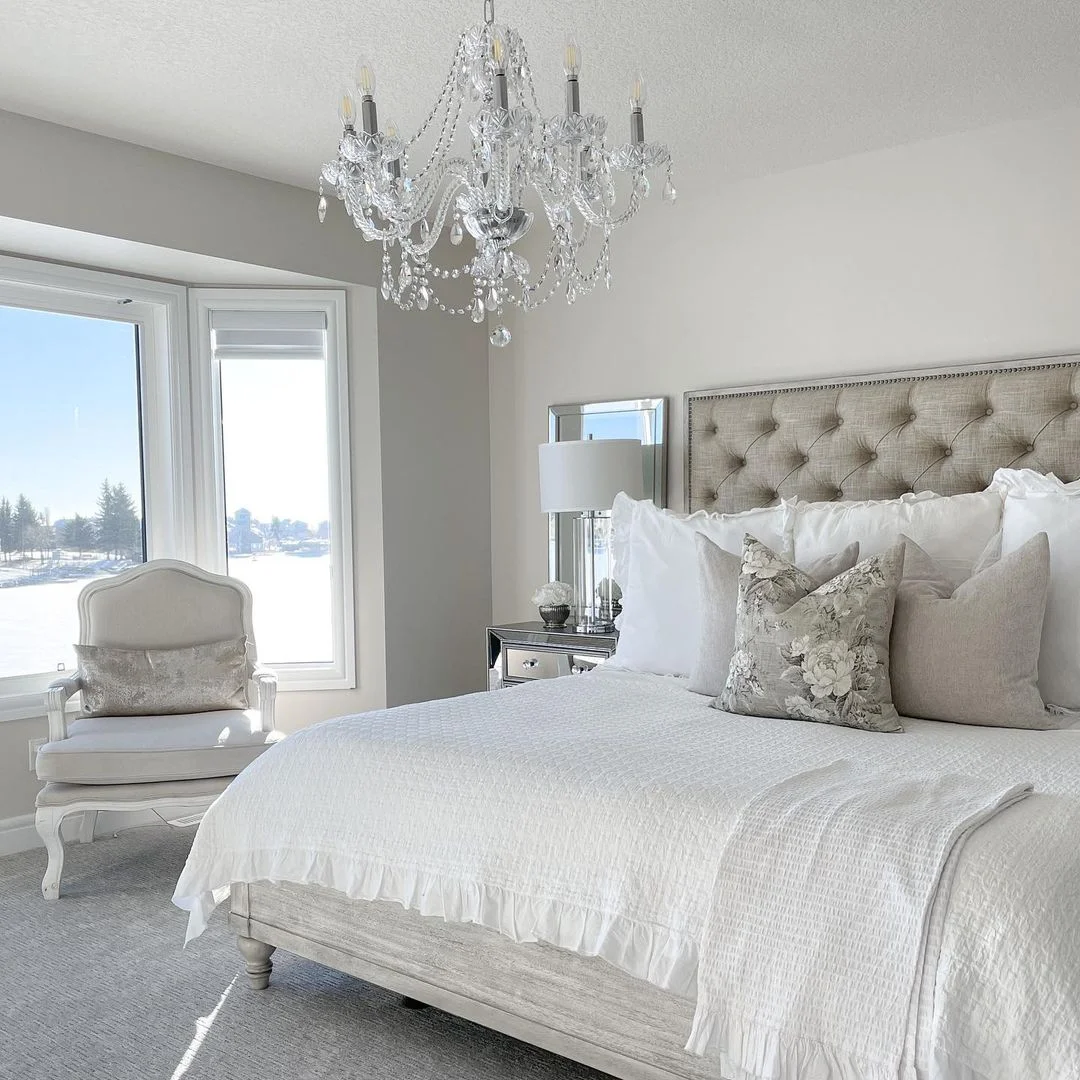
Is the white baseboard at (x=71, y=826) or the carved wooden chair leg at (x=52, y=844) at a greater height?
the carved wooden chair leg at (x=52, y=844)

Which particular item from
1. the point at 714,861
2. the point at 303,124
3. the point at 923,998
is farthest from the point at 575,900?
the point at 303,124

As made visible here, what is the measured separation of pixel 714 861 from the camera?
64.7 inches

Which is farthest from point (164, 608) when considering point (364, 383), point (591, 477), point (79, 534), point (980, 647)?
point (980, 647)

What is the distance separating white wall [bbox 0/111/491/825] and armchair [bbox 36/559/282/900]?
0.48 metres

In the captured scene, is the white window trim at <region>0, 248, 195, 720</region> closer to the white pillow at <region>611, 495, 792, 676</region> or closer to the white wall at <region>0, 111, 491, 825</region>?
the white wall at <region>0, 111, 491, 825</region>

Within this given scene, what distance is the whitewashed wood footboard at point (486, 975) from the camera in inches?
69.8

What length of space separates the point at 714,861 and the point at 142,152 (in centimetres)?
311

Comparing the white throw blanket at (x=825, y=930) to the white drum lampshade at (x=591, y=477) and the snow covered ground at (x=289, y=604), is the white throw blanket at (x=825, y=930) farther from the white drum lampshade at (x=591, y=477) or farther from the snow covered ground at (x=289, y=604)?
the snow covered ground at (x=289, y=604)

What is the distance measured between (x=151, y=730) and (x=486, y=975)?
5.57 ft

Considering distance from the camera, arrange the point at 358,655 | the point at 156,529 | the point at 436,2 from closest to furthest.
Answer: the point at 436,2, the point at 156,529, the point at 358,655

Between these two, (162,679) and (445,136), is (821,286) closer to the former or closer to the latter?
(445,136)

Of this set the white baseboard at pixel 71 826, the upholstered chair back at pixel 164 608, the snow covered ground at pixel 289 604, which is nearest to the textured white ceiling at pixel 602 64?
the upholstered chair back at pixel 164 608

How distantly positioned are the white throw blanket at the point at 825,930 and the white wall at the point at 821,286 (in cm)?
217

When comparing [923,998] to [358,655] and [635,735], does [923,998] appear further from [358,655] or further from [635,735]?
[358,655]
